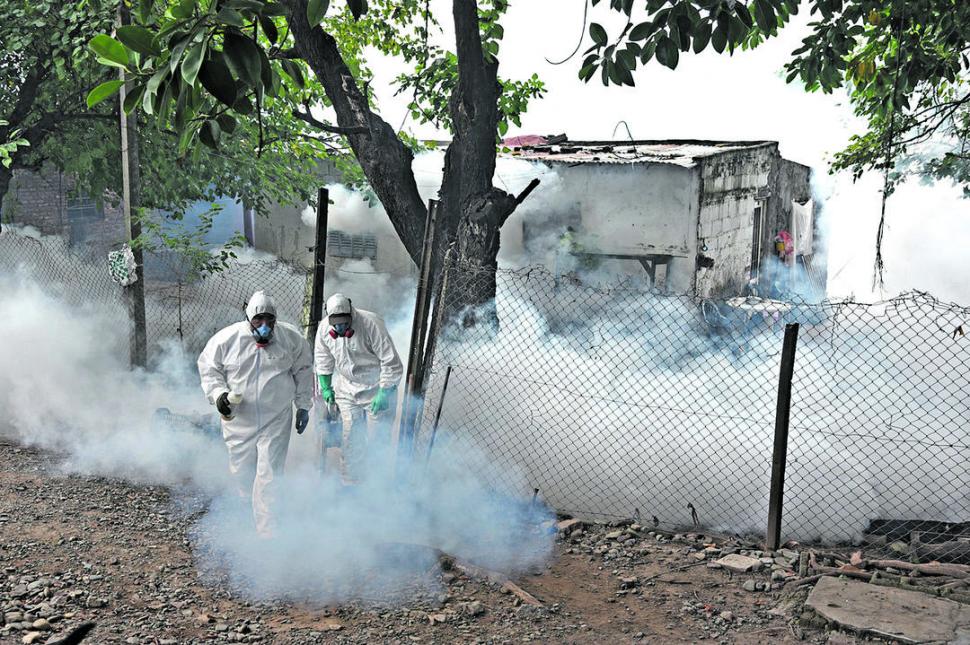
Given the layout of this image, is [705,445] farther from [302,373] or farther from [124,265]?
[124,265]

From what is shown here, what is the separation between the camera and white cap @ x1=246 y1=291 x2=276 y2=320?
549cm

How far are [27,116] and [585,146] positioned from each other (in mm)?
9368

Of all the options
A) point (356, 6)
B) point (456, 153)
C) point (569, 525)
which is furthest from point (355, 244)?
point (356, 6)

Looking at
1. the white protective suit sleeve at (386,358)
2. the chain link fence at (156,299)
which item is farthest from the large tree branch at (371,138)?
the chain link fence at (156,299)

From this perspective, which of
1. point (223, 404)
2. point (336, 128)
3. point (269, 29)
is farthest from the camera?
point (336, 128)

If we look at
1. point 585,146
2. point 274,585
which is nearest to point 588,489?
point 274,585

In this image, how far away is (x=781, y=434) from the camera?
5.06 m

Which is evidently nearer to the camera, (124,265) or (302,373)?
(302,373)

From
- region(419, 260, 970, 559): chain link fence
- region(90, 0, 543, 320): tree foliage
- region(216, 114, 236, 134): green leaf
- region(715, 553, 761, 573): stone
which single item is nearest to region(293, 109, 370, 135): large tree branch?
region(90, 0, 543, 320): tree foliage

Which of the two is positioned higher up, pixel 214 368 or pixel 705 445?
pixel 214 368

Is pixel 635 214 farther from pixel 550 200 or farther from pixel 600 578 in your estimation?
pixel 600 578

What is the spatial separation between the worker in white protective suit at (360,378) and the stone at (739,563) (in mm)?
2599

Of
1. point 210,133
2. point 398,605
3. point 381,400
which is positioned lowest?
point 398,605

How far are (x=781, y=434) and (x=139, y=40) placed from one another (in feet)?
13.0
